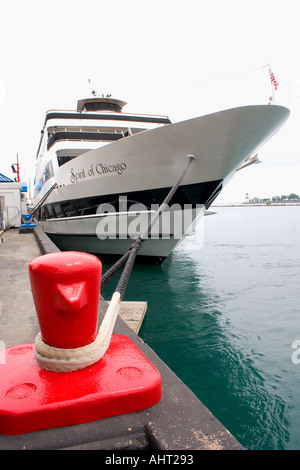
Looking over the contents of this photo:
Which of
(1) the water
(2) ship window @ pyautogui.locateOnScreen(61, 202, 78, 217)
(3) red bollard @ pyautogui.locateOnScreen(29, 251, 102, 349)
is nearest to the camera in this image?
(3) red bollard @ pyautogui.locateOnScreen(29, 251, 102, 349)

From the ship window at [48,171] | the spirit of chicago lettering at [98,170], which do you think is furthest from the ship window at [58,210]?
the spirit of chicago lettering at [98,170]

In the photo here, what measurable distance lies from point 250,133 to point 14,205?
12687 mm

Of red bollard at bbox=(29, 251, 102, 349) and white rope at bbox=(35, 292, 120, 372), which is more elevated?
red bollard at bbox=(29, 251, 102, 349)

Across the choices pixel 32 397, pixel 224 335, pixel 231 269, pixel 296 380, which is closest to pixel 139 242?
pixel 32 397

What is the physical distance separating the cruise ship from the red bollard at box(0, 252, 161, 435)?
488 cm

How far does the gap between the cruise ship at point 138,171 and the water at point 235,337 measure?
5.34 feet

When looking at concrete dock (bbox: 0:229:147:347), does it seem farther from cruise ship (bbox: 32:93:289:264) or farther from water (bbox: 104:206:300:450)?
cruise ship (bbox: 32:93:289:264)

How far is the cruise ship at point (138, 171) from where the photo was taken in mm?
Answer: 7152

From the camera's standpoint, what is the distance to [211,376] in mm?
4211

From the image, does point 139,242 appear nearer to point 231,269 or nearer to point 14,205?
point 231,269

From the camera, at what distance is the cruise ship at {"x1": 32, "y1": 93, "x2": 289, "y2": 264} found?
7.15 metres

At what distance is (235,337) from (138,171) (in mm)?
4559

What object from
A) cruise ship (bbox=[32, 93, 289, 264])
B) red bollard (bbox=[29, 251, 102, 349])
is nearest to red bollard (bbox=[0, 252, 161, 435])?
red bollard (bbox=[29, 251, 102, 349])

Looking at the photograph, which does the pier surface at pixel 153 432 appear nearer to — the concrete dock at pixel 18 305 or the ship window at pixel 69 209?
the concrete dock at pixel 18 305
